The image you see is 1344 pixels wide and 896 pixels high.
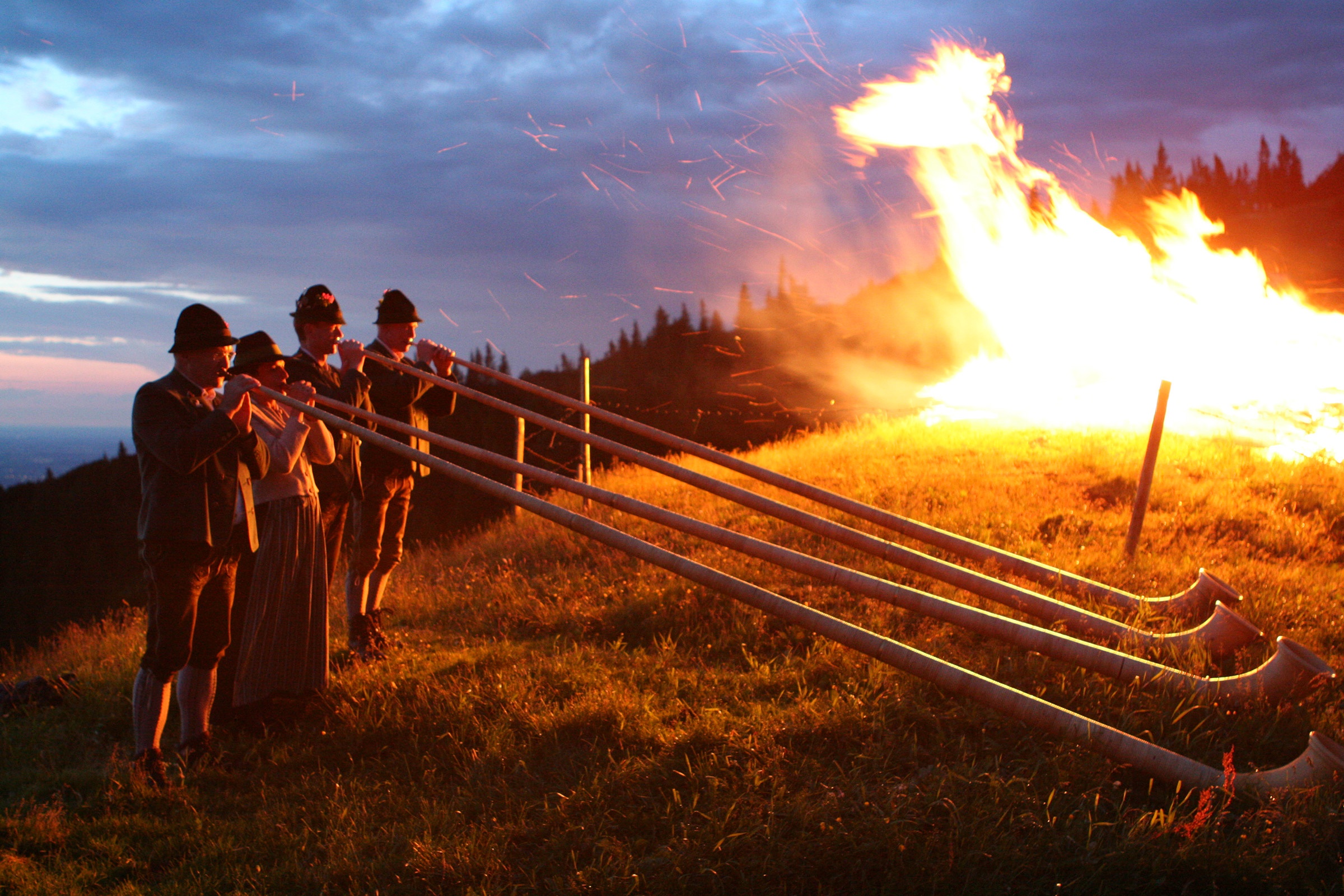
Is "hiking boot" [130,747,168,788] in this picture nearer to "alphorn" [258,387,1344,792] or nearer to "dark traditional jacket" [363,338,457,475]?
"dark traditional jacket" [363,338,457,475]

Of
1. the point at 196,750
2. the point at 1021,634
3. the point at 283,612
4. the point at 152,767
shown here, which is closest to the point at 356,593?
the point at 283,612

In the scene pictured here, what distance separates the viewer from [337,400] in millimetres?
6113

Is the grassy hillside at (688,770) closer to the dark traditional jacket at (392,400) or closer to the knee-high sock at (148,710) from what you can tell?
the knee-high sock at (148,710)

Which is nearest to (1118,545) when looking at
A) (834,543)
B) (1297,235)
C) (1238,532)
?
(1238,532)

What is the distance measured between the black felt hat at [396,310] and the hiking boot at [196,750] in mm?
3658

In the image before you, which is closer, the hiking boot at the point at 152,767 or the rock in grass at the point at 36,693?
the hiking boot at the point at 152,767

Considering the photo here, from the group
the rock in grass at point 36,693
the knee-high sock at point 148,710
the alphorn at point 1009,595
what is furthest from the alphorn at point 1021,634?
the rock in grass at point 36,693

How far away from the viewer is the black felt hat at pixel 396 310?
7199 mm

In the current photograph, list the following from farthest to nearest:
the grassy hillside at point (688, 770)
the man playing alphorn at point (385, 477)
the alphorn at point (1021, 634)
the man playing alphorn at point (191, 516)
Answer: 1. the man playing alphorn at point (385, 477)
2. the man playing alphorn at point (191, 516)
3. the alphorn at point (1021, 634)
4. the grassy hillside at point (688, 770)

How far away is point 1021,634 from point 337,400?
498cm

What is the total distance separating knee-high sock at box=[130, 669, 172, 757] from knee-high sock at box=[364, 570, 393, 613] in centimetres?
209

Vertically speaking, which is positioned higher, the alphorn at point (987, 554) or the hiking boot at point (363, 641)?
the alphorn at point (987, 554)

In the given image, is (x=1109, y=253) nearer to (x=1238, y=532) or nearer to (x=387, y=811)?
(x=1238, y=532)

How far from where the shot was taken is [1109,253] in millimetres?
10328
